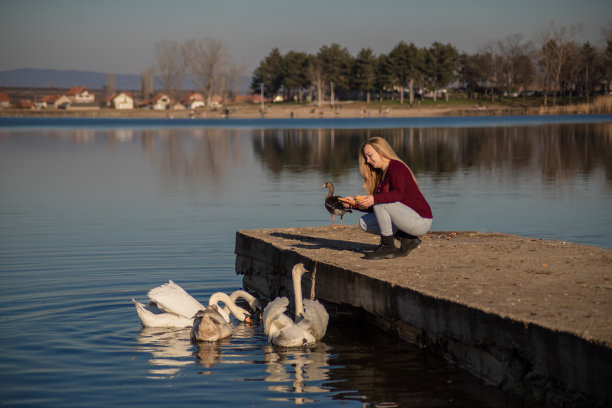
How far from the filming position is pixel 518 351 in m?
7.23

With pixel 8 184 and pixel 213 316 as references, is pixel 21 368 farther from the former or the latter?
pixel 8 184

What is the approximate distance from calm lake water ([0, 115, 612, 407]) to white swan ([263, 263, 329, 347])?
0.17 meters

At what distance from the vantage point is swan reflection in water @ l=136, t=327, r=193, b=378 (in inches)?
364

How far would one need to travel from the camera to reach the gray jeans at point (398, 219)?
408 inches

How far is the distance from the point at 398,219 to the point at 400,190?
1.39 feet

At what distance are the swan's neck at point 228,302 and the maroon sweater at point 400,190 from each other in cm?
260

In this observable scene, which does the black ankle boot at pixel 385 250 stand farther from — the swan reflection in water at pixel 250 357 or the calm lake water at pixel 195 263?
the swan reflection in water at pixel 250 357

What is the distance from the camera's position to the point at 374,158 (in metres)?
10.4

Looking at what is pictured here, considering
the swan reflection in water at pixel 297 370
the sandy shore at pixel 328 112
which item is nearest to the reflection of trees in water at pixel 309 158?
the swan reflection in water at pixel 297 370

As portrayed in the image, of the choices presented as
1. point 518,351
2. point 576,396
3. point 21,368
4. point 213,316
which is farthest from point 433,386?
point 21,368

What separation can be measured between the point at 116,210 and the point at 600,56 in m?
148

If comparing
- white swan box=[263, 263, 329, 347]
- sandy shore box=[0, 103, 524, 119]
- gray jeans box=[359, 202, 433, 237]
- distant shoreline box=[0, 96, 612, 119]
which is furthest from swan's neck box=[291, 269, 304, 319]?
sandy shore box=[0, 103, 524, 119]

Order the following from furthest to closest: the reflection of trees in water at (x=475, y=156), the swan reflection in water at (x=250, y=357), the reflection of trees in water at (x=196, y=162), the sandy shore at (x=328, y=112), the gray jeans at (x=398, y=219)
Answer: the sandy shore at (x=328, y=112) → the reflection of trees in water at (x=475, y=156) → the reflection of trees in water at (x=196, y=162) → the gray jeans at (x=398, y=219) → the swan reflection in water at (x=250, y=357)

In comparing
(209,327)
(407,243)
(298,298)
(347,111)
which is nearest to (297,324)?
(298,298)
